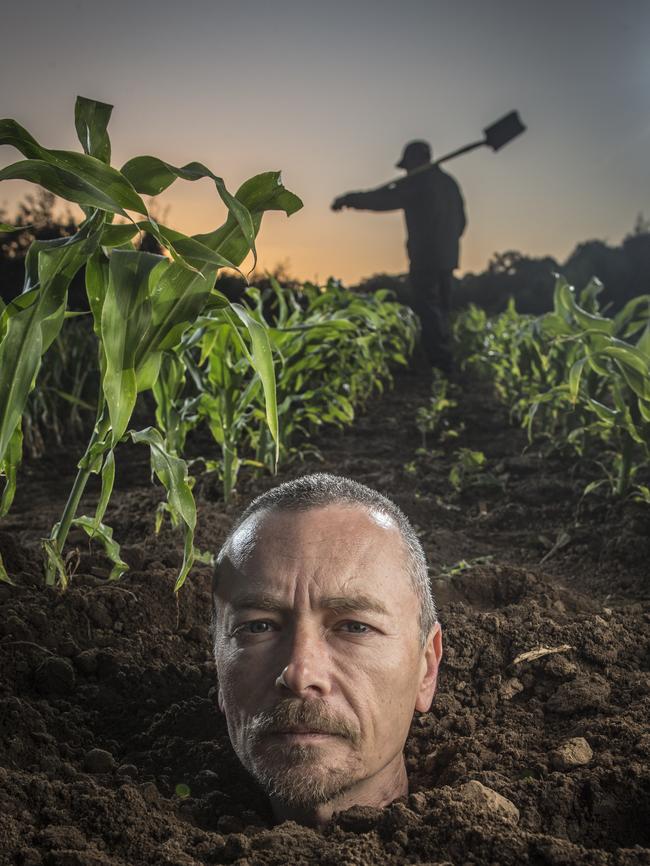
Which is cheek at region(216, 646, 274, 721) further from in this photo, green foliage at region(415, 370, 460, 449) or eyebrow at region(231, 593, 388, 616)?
green foliage at region(415, 370, 460, 449)

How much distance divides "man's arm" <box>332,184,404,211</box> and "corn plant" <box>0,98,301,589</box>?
5956 mm

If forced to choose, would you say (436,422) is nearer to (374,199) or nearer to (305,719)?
(374,199)

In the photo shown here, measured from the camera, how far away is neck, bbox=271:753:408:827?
1.19 metres

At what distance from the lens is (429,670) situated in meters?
1.44

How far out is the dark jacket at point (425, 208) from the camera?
7.17 metres

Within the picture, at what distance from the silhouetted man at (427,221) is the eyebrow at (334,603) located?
6.16 metres

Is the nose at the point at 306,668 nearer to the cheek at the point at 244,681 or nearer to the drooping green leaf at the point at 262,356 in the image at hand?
the cheek at the point at 244,681

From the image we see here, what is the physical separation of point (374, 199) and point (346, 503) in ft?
20.8

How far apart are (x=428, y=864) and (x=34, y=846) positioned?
529mm

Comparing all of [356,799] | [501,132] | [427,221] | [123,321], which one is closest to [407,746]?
[356,799]

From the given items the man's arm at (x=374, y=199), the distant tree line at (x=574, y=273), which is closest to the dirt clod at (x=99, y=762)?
the man's arm at (x=374, y=199)

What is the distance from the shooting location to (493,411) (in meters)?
5.63

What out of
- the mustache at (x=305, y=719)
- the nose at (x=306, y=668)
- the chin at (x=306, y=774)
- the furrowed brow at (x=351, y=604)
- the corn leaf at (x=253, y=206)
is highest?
the corn leaf at (x=253, y=206)

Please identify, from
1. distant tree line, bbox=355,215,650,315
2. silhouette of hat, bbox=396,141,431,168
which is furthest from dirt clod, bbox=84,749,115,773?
distant tree line, bbox=355,215,650,315
